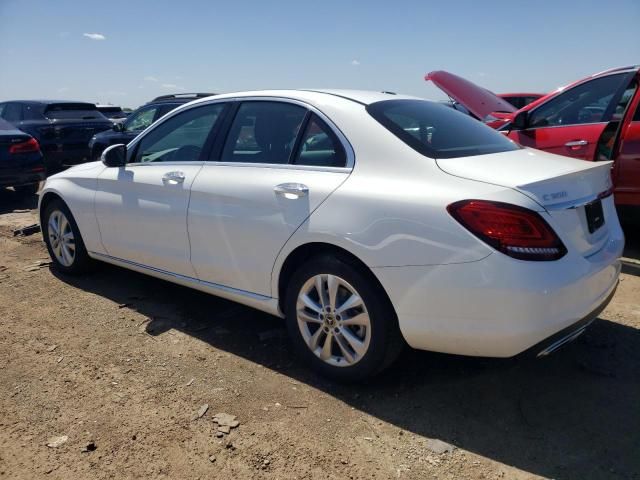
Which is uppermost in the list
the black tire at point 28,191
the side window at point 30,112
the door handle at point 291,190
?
the side window at point 30,112

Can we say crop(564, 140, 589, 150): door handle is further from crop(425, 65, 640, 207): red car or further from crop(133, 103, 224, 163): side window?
crop(133, 103, 224, 163): side window

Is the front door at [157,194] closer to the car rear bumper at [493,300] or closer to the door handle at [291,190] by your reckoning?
the door handle at [291,190]

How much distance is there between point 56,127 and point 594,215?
35.8 feet

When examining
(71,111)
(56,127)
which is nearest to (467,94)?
(56,127)

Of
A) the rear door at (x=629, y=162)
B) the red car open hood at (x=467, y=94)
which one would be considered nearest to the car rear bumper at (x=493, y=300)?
the rear door at (x=629, y=162)

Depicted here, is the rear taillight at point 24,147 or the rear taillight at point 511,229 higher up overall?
the rear taillight at point 511,229

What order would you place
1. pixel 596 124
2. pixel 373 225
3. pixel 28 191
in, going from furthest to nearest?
pixel 28 191 → pixel 596 124 → pixel 373 225

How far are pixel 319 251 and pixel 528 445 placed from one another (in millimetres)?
1399

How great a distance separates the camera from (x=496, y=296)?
242 centimetres

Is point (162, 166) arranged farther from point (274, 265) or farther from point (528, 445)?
point (528, 445)

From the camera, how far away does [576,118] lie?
5562mm

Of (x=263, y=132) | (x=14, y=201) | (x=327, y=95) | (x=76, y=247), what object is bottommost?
(x=14, y=201)

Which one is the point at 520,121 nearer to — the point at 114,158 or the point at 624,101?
the point at 624,101

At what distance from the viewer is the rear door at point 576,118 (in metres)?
5.25
